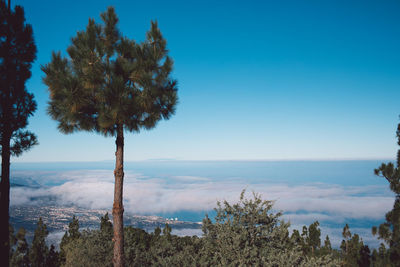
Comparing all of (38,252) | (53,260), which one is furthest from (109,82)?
(38,252)

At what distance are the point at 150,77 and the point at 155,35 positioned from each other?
1.93m

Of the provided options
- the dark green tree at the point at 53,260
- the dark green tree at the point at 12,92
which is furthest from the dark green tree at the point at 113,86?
the dark green tree at the point at 53,260

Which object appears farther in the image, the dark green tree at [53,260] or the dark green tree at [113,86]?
the dark green tree at [53,260]

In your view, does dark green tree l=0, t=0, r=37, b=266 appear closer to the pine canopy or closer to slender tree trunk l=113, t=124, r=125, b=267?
the pine canopy

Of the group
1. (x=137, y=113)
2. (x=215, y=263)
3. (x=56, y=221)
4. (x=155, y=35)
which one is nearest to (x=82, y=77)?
(x=137, y=113)

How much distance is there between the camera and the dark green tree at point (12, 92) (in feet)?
36.9

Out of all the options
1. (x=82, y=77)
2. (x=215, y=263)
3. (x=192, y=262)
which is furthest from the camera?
(x=82, y=77)

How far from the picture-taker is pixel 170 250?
866cm

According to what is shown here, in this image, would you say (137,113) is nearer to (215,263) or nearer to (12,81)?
(215,263)

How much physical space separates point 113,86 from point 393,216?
18402mm

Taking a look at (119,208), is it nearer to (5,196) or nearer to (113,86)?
(113,86)

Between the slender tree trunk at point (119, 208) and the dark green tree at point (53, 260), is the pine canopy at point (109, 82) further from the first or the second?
the dark green tree at point (53, 260)

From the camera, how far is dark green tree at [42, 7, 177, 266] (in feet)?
26.9

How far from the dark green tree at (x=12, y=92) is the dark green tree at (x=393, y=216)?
20316 mm
